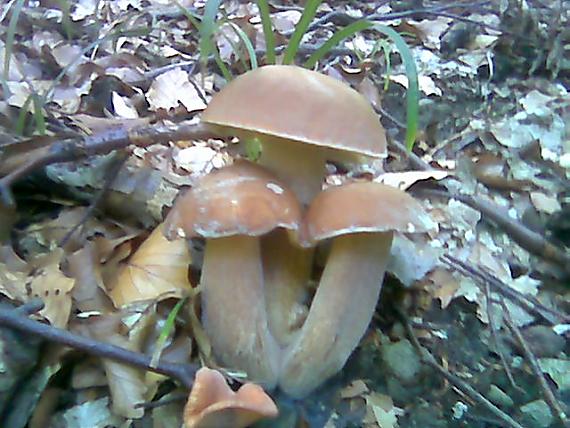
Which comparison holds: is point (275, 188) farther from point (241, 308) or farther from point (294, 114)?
point (241, 308)

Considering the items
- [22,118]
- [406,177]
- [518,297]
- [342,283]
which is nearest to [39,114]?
[22,118]

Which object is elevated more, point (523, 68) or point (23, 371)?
point (23, 371)

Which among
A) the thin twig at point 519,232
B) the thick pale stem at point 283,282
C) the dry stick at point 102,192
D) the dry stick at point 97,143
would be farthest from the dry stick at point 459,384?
the dry stick at point 102,192

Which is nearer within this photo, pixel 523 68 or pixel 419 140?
pixel 419 140

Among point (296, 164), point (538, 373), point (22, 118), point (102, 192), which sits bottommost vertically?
point (538, 373)

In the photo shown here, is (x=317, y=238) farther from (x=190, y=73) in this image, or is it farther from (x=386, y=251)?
(x=190, y=73)

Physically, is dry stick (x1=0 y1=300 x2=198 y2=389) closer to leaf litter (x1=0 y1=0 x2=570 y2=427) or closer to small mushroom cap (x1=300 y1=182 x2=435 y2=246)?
leaf litter (x1=0 y1=0 x2=570 y2=427)

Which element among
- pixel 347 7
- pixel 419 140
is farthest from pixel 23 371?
pixel 347 7
